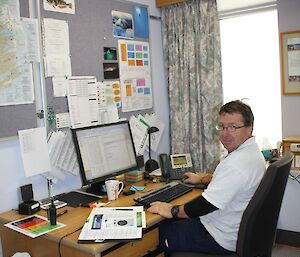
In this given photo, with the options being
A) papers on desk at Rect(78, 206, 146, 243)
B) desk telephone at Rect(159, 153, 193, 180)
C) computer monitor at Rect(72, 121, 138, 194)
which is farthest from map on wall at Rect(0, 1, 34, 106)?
desk telephone at Rect(159, 153, 193, 180)

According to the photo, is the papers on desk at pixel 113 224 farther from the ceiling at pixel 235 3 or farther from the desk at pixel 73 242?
the ceiling at pixel 235 3

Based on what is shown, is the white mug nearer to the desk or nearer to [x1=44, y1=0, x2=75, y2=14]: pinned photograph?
the desk

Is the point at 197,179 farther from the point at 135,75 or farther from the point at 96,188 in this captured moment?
the point at 135,75

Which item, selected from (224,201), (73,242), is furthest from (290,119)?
(73,242)

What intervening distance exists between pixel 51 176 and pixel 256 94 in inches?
72.7

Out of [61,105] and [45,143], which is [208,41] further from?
[45,143]

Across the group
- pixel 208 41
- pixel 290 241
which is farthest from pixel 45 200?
pixel 290 241

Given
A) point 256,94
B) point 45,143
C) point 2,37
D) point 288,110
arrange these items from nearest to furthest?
1. point 2,37
2. point 45,143
3. point 288,110
4. point 256,94

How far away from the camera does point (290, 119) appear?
297 cm

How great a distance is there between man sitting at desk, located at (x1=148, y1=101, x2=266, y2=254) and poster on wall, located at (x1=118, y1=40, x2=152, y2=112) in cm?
118

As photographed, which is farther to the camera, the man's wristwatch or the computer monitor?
the computer monitor

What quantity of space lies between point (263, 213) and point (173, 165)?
1185 mm

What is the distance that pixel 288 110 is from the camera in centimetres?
298

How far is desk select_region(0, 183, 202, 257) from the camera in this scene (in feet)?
5.57
